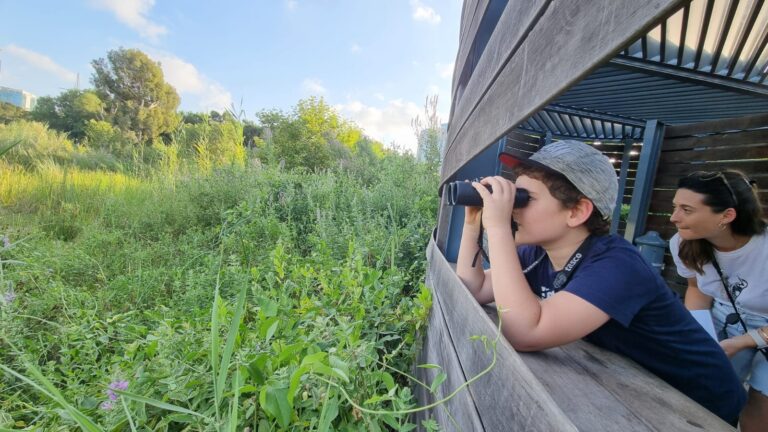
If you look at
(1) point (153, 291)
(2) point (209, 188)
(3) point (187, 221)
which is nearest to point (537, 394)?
(1) point (153, 291)

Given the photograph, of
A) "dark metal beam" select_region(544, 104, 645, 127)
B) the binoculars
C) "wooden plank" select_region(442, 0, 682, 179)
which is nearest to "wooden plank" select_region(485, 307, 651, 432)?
the binoculars

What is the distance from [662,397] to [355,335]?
2.61ft

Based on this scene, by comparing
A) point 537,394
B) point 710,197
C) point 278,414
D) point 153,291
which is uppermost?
point 710,197

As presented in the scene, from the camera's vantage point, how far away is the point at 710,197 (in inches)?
72.7

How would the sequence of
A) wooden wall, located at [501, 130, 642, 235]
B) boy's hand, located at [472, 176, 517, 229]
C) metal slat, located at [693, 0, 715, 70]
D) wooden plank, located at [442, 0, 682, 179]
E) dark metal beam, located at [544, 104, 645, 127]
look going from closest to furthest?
wooden plank, located at [442, 0, 682, 179] → boy's hand, located at [472, 176, 517, 229] → metal slat, located at [693, 0, 715, 70] → dark metal beam, located at [544, 104, 645, 127] → wooden wall, located at [501, 130, 642, 235]

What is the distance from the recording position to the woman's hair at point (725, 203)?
5.89ft

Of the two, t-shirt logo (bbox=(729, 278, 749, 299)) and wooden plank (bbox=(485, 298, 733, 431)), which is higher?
t-shirt logo (bbox=(729, 278, 749, 299))

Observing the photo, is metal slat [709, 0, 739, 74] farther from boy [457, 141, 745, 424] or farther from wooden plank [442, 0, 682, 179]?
wooden plank [442, 0, 682, 179]

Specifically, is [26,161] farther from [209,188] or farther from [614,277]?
[614,277]

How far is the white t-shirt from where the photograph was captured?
1.71 metres

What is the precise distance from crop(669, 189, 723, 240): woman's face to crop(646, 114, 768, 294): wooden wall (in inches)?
62.1

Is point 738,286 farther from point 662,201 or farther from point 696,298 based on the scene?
point 662,201

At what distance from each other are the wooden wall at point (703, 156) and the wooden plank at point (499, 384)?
348 cm

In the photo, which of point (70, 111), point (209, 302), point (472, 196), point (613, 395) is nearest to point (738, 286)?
point (613, 395)
